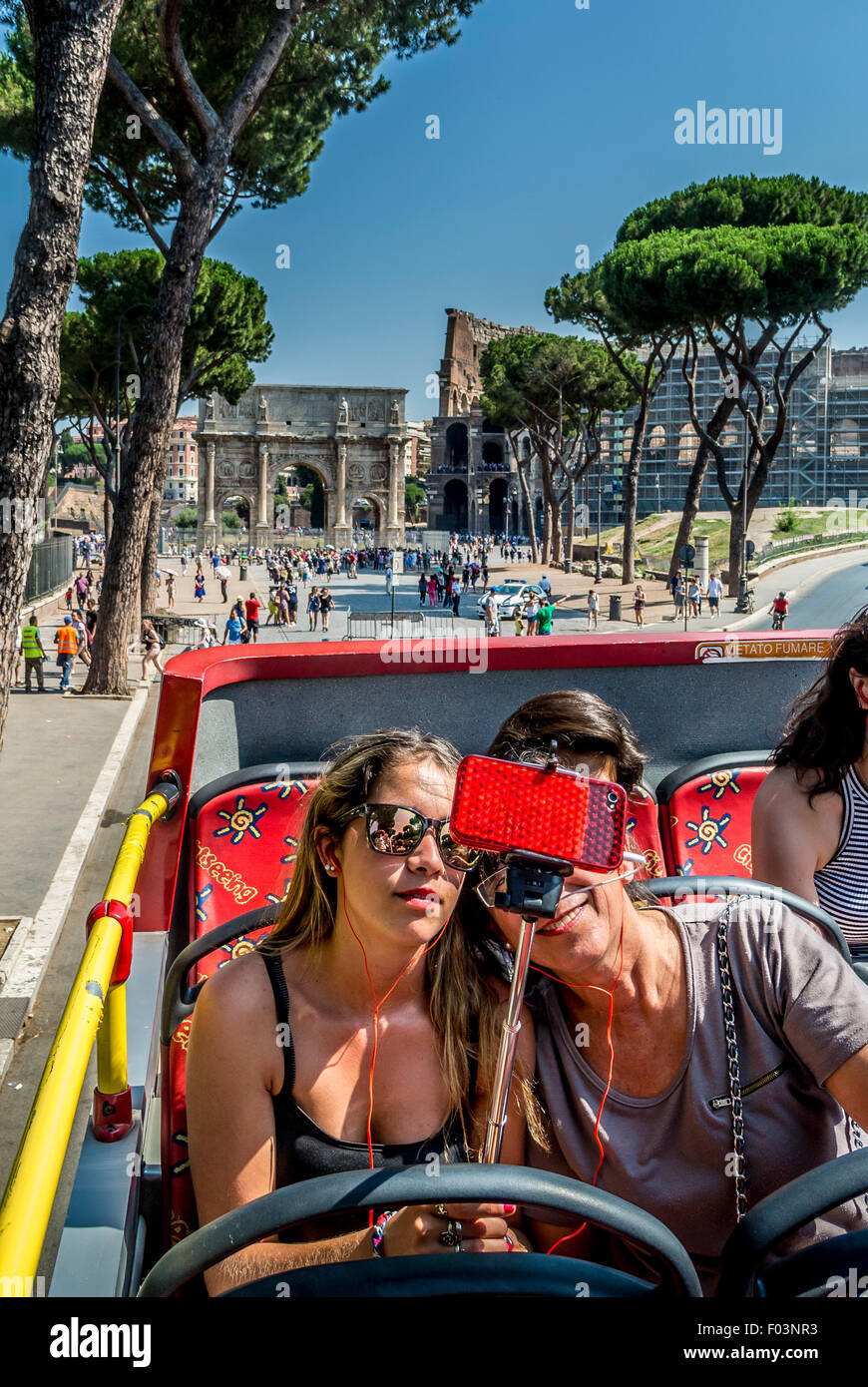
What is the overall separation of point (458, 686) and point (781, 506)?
57228mm

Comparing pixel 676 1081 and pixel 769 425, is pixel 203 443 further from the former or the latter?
pixel 676 1081

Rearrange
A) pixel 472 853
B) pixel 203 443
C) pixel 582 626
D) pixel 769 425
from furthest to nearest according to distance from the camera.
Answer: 1. pixel 203 443
2. pixel 769 425
3. pixel 582 626
4. pixel 472 853

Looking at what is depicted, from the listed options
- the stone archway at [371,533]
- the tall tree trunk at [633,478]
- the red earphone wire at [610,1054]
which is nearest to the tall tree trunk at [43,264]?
the red earphone wire at [610,1054]

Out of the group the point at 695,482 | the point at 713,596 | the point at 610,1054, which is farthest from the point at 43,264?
the point at 695,482

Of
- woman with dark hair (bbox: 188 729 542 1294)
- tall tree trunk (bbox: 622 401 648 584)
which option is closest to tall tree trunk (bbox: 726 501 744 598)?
tall tree trunk (bbox: 622 401 648 584)

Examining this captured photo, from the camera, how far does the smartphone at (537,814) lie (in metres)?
1.07

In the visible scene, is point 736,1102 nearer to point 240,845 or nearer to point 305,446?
point 240,845

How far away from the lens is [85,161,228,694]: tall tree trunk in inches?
525

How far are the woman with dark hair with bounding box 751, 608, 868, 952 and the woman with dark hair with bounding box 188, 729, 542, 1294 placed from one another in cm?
82

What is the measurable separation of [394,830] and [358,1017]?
0.31 meters

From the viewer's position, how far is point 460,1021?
5.46 ft

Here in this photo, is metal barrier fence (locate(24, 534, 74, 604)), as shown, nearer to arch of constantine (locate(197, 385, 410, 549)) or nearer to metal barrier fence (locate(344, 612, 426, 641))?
metal barrier fence (locate(344, 612, 426, 641))

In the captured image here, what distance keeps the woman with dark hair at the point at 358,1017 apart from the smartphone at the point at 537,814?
0.40 meters
